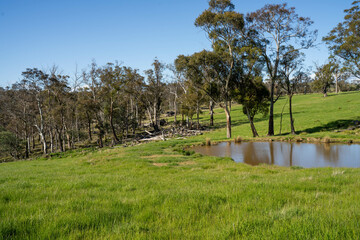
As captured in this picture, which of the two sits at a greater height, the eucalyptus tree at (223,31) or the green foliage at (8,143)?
the eucalyptus tree at (223,31)

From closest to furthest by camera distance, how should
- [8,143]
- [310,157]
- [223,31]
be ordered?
1. [310,157]
2. [223,31]
3. [8,143]

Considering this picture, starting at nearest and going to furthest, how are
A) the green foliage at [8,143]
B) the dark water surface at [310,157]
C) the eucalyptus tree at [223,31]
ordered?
the dark water surface at [310,157] < the eucalyptus tree at [223,31] < the green foliage at [8,143]

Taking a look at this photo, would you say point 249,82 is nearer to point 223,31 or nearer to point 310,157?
point 223,31

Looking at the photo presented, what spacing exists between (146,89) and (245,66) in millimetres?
31091

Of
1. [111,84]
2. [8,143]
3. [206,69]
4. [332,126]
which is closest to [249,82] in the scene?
[206,69]

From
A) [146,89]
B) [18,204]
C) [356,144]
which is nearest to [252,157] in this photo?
[356,144]

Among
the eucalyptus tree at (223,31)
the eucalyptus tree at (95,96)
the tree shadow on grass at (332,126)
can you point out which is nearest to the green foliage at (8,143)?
the eucalyptus tree at (95,96)

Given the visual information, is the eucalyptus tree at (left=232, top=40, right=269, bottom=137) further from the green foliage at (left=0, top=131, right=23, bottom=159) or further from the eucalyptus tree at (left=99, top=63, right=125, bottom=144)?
the green foliage at (left=0, top=131, right=23, bottom=159)

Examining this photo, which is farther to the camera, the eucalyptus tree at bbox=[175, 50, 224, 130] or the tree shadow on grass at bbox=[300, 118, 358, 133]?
the tree shadow on grass at bbox=[300, 118, 358, 133]

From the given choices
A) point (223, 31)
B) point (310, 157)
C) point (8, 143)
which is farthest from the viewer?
point (8, 143)

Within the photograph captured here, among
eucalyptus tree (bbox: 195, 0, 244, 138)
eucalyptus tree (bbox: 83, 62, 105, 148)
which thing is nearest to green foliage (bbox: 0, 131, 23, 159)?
eucalyptus tree (bbox: 83, 62, 105, 148)

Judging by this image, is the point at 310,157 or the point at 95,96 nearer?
the point at 310,157

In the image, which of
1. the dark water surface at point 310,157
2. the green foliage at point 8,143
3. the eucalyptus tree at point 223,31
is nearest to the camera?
the dark water surface at point 310,157

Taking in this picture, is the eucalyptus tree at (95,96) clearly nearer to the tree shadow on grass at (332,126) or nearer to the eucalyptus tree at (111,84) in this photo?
the eucalyptus tree at (111,84)
